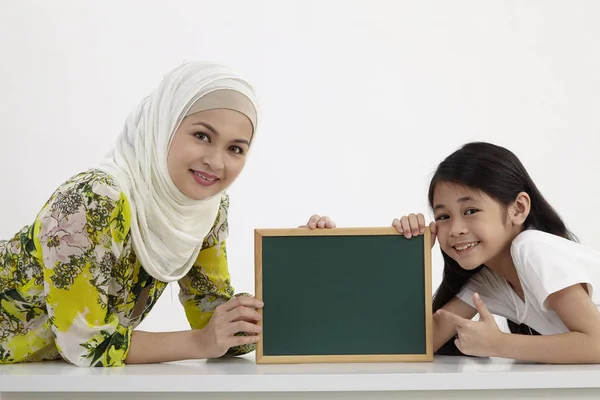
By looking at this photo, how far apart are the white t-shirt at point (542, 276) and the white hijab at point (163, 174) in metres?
0.74

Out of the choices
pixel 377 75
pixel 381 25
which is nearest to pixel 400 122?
pixel 377 75

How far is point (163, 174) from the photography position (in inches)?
73.2

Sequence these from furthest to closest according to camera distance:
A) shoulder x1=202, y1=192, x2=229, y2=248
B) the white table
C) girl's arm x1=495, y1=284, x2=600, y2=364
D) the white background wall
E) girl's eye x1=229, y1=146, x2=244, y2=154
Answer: the white background wall → shoulder x1=202, y1=192, x2=229, y2=248 → girl's eye x1=229, y1=146, x2=244, y2=154 → girl's arm x1=495, y1=284, x2=600, y2=364 → the white table

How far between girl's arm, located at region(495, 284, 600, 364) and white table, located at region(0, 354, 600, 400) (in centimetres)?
13

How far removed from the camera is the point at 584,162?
13.8 ft

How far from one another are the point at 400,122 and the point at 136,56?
1470 mm

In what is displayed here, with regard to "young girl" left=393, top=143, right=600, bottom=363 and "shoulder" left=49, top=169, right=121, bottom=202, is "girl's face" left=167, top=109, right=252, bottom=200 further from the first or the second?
"young girl" left=393, top=143, right=600, bottom=363

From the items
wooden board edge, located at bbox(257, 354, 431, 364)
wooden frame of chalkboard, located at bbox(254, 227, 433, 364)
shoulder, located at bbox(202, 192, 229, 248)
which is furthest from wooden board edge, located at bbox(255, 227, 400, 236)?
shoulder, located at bbox(202, 192, 229, 248)

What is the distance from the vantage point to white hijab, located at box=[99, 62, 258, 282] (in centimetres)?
184

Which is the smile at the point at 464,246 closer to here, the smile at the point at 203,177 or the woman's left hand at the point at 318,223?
the woman's left hand at the point at 318,223

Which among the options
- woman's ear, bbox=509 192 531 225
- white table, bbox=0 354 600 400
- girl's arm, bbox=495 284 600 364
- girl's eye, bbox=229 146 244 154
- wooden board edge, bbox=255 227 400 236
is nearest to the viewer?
white table, bbox=0 354 600 400

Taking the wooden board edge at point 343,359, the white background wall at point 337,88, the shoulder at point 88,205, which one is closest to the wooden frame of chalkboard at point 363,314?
the wooden board edge at point 343,359

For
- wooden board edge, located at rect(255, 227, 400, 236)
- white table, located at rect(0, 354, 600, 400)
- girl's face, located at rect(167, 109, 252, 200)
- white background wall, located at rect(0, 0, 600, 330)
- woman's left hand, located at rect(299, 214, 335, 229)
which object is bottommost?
white table, located at rect(0, 354, 600, 400)

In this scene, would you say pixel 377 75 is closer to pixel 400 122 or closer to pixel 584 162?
pixel 400 122
